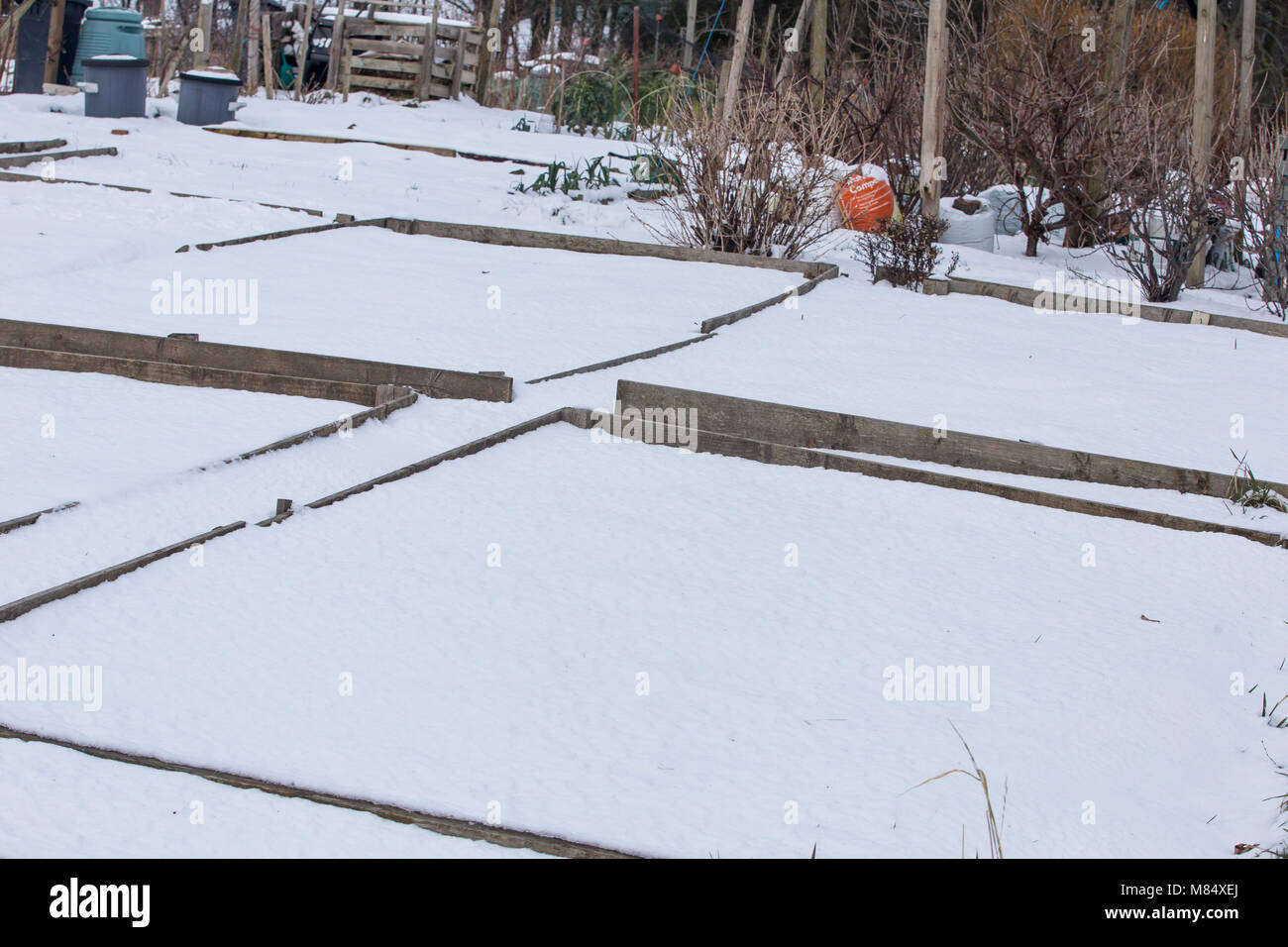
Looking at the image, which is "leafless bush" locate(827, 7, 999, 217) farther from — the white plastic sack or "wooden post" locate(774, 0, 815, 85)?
"wooden post" locate(774, 0, 815, 85)

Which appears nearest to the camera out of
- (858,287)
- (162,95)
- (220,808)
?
(220,808)

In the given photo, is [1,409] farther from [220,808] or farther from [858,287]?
[858,287]

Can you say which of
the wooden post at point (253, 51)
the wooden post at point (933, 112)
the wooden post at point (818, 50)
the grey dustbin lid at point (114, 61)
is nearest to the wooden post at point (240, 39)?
the wooden post at point (253, 51)

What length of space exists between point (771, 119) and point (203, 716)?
5914 mm

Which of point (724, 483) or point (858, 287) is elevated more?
point (858, 287)

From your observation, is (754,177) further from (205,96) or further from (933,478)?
(205,96)

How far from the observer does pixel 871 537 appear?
3.58 metres

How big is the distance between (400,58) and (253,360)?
1319 cm

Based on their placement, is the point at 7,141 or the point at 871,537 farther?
the point at 7,141

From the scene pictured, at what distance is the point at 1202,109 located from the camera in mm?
8141

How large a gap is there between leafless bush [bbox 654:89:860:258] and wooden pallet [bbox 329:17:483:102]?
9393 millimetres

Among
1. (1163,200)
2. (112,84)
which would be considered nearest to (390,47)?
(112,84)
